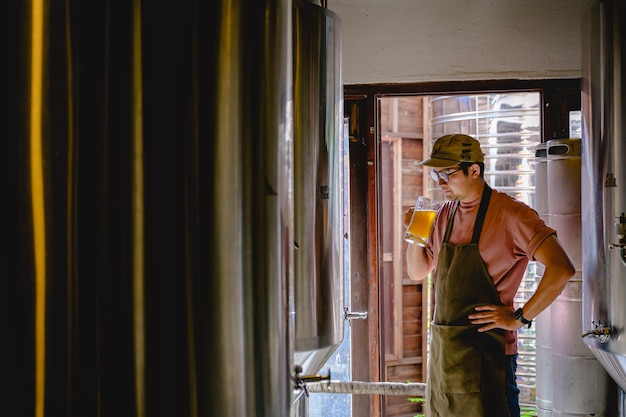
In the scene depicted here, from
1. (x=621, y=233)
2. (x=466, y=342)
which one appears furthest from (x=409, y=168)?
(x=621, y=233)

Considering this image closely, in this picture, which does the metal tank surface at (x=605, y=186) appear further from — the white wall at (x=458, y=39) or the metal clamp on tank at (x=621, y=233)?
the white wall at (x=458, y=39)

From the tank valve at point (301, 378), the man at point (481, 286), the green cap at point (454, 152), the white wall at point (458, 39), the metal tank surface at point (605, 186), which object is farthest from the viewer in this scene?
the white wall at point (458, 39)

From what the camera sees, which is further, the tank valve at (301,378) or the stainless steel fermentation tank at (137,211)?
the tank valve at (301,378)

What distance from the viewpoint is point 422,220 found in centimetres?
246

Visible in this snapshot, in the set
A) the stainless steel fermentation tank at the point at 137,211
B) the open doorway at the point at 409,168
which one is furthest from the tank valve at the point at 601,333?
the stainless steel fermentation tank at the point at 137,211

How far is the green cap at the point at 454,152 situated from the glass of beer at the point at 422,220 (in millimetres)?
155

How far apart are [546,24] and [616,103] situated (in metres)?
1.31

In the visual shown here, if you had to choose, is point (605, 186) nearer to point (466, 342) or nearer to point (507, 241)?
point (507, 241)

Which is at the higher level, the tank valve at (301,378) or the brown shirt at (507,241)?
the brown shirt at (507,241)

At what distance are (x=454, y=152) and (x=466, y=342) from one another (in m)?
0.75

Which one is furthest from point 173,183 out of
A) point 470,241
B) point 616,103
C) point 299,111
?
point 470,241

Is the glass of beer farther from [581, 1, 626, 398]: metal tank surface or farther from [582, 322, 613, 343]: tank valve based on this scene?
[582, 322, 613, 343]: tank valve

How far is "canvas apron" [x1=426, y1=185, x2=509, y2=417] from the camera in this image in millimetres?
2320

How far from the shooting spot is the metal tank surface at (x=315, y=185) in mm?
1747
